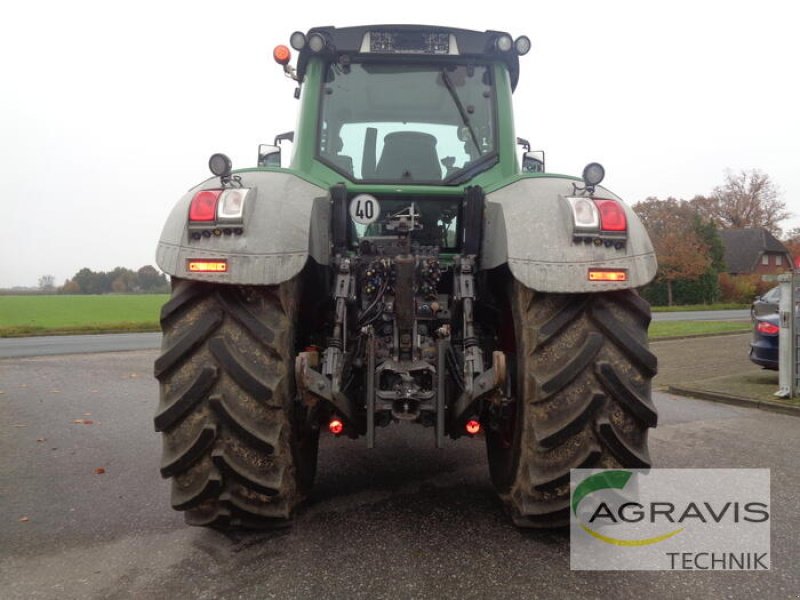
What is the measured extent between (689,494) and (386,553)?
7.01ft

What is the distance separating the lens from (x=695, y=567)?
274 cm

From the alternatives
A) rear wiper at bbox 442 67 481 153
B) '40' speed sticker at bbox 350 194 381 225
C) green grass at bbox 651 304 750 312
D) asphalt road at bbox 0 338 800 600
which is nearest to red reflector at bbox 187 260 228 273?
'40' speed sticker at bbox 350 194 381 225

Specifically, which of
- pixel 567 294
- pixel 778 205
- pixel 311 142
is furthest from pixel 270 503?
pixel 778 205

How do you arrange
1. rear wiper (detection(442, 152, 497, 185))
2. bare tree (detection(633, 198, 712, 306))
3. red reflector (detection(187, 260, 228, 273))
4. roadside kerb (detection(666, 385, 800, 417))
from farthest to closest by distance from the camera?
bare tree (detection(633, 198, 712, 306)), roadside kerb (detection(666, 385, 800, 417)), rear wiper (detection(442, 152, 497, 185)), red reflector (detection(187, 260, 228, 273))

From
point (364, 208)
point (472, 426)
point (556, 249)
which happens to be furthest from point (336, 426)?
point (556, 249)

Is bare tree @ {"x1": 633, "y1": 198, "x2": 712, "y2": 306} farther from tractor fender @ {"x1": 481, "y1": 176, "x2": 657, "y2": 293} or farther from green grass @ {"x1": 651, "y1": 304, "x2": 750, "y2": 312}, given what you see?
tractor fender @ {"x1": 481, "y1": 176, "x2": 657, "y2": 293}

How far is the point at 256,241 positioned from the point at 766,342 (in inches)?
326

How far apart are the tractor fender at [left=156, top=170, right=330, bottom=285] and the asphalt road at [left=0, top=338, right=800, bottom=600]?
134 centimetres

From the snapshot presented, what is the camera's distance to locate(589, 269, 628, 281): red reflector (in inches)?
104

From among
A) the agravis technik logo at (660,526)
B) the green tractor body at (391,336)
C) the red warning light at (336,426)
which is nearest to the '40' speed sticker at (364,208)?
the green tractor body at (391,336)

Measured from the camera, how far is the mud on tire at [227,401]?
8.62ft

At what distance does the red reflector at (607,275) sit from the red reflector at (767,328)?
23.3 feet

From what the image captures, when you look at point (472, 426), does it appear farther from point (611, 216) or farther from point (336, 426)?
point (611, 216)

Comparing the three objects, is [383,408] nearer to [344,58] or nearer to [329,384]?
[329,384]
